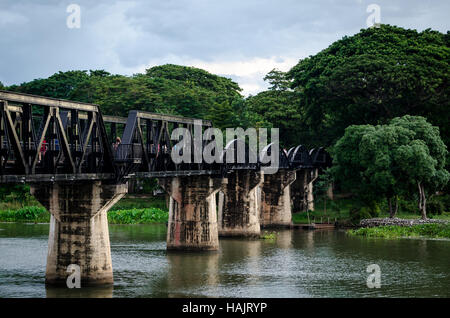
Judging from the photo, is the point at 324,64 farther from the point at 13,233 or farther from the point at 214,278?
the point at 214,278

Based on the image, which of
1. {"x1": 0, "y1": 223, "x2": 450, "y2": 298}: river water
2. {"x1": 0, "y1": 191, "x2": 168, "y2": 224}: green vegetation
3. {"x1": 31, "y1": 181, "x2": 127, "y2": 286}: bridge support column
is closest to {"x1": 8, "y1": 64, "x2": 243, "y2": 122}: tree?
{"x1": 0, "y1": 191, "x2": 168, "y2": 224}: green vegetation

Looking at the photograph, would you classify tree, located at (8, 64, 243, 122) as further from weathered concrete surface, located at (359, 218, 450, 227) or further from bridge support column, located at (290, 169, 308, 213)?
weathered concrete surface, located at (359, 218, 450, 227)

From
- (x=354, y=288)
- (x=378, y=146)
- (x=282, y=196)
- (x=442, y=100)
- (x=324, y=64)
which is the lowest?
(x=354, y=288)

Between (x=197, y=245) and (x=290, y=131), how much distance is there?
61.5 meters

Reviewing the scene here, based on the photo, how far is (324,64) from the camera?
91.4m

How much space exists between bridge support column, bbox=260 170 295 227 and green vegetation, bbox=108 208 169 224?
1264cm

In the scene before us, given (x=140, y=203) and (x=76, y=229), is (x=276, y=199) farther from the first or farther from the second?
(x=76, y=229)

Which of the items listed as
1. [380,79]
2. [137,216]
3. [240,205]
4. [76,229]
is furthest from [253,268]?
[380,79]

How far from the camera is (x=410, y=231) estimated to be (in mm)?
67000

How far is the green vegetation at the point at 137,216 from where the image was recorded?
81.2 meters

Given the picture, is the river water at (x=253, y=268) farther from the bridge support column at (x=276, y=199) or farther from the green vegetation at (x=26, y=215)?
the green vegetation at (x=26, y=215)

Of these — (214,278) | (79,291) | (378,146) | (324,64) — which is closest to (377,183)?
(378,146)

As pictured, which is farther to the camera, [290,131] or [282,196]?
[290,131]

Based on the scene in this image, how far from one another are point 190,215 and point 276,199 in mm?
28500
